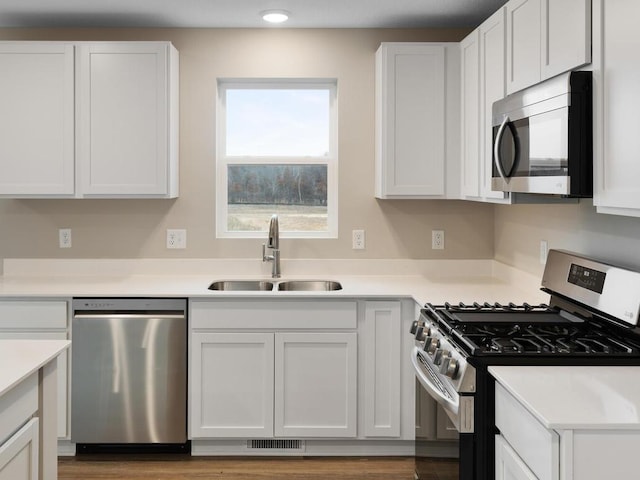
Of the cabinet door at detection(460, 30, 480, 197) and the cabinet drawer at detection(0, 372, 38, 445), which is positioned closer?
the cabinet drawer at detection(0, 372, 38, 445)

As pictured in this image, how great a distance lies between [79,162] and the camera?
3.62 metres

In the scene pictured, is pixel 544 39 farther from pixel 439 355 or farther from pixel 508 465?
pixel 508 465

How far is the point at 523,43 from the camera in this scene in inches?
103

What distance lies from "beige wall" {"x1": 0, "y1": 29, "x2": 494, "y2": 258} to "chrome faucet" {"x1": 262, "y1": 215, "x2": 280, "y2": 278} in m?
0.13

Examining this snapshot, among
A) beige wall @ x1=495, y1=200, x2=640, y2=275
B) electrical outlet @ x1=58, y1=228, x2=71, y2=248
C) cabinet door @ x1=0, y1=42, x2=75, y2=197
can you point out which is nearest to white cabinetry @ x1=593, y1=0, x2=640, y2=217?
beige wall @ x1=495, y1=200, x2=640, y2=275

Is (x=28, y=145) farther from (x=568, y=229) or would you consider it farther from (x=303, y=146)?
(x=568, y=229)

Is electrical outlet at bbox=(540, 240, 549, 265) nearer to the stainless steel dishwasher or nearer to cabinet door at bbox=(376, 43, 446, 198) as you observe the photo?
cabinet door at bbox=(376, 43, 446, 198)

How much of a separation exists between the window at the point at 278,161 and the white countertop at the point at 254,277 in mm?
240

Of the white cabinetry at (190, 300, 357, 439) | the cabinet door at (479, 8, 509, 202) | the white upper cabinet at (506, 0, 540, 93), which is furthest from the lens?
the white cabinetry at (190, 300, 357, 439)

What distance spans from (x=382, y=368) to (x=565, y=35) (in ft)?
6.07

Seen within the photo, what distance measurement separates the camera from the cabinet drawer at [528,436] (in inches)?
60.7

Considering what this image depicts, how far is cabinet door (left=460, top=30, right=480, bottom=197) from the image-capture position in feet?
10.8

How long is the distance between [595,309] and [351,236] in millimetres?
1843

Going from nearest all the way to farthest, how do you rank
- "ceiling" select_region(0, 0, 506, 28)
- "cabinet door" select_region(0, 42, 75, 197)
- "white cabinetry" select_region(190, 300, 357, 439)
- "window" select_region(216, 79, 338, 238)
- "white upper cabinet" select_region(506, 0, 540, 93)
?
"white upper cabinet" select_region(506, 0, 540, 93) < "white cabinetry" select_region(190, 300, 357, 439) < "ceiling" select_region(0, 0, 506, 28) < "cabinet door" select_region(0, 42, 75, 197) < "window" select_region(216, 79, 338, 238)
